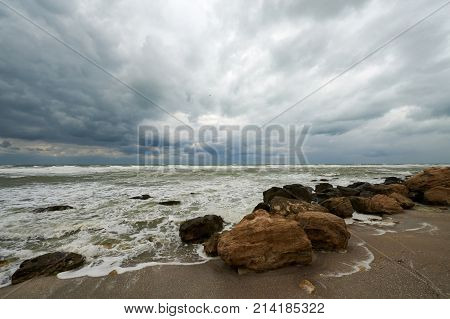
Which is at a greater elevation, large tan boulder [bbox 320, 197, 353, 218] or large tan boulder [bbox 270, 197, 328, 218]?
large tan boulder [bbox 270, 197, 328, 218]

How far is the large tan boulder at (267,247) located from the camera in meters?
3.56

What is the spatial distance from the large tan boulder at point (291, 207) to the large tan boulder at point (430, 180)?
267 inches

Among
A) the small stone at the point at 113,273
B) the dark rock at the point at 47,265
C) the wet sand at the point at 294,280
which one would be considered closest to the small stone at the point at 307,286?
the wet sand at the point at 294,280

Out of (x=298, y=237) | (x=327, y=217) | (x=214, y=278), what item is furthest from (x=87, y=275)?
(x=327, y=217)

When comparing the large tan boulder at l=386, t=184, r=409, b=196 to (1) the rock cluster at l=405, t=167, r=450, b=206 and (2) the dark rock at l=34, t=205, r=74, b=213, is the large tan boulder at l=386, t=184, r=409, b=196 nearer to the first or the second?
(1) the rock cluster at l=405, t=167, r=450, b=206

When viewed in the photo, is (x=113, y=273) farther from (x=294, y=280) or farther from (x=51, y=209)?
(x=51, y=209)

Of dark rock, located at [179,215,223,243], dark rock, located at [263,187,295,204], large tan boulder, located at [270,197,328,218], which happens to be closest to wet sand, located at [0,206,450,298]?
dark rock, located at [179,215,223,243]

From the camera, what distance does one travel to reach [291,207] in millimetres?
6012

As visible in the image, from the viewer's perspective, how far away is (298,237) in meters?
3.75

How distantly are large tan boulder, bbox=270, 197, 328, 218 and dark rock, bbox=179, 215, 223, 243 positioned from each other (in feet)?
5.70

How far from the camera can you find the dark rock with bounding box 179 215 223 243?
533 cm

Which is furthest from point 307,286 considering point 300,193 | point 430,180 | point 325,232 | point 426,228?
point 430,180

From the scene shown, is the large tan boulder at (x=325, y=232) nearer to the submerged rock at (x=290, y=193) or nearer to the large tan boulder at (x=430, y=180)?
the submerged rock at (x=290, y=193)
